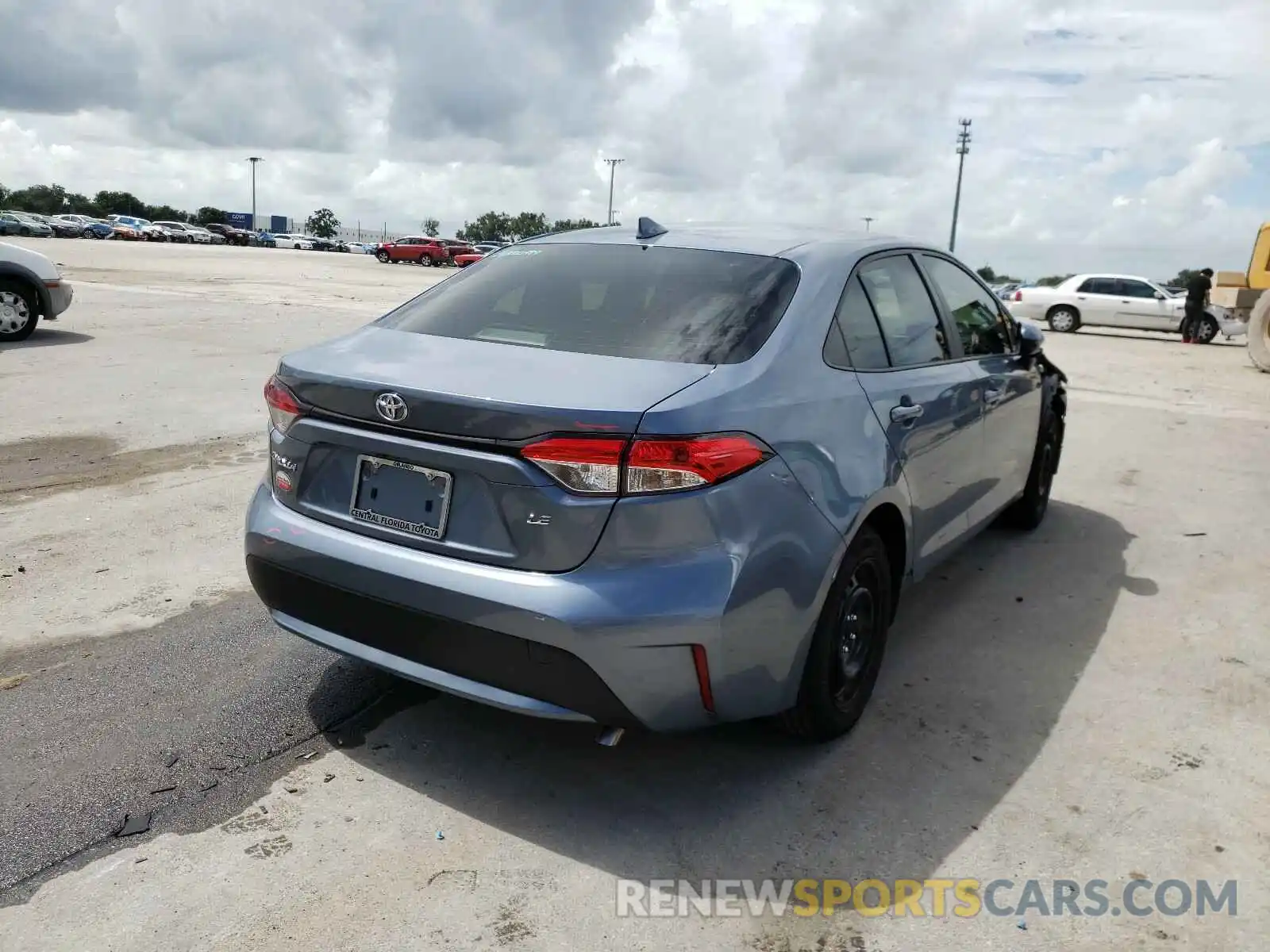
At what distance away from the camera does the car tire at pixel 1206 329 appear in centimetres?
2342

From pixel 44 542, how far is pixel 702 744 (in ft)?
11.7

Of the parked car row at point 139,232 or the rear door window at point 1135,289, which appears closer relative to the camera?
the rear door window at point 1135,289

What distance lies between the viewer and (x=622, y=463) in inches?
102

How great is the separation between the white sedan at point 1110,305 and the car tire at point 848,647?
23272mm

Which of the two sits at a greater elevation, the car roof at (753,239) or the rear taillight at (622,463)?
the car roof at (753,239)

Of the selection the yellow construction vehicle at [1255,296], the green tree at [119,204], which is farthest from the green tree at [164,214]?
the yellow construction vehicle at [1255,296]

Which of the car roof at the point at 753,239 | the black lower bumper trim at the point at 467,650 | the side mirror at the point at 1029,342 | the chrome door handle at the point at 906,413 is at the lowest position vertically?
the black lower bumper trim at the point at 467,650

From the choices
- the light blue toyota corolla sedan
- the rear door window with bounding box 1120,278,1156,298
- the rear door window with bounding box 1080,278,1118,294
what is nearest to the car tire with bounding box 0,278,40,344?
the light blue toyota corolla sedan

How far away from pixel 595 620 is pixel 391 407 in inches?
32.2

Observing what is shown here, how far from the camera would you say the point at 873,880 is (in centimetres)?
273

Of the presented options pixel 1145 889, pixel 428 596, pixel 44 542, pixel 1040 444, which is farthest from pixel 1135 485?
pixel 44 542

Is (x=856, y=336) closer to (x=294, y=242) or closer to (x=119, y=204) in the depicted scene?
(x=294, y=242)

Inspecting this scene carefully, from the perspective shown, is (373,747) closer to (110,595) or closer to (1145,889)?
(110,595)

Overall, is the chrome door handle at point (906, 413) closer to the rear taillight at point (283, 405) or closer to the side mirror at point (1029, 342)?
the side mirror at point (1029, 342)
